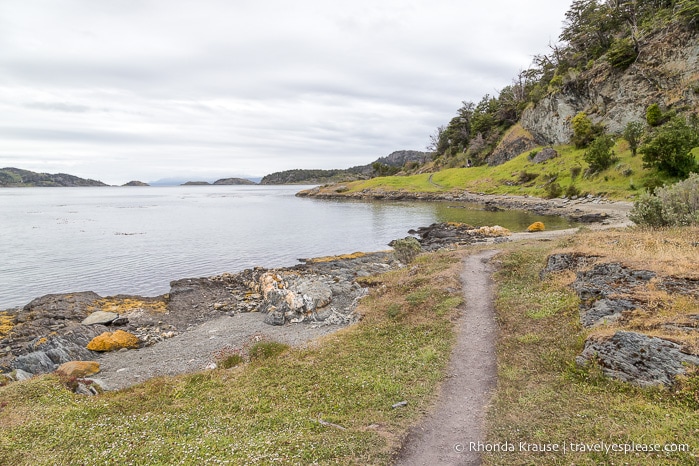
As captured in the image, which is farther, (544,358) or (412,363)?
(412,363)

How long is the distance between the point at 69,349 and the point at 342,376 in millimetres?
16501

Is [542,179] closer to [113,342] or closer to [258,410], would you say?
A: [113,342]

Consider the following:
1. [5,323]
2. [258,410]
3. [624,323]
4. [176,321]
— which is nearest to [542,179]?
[624,323]

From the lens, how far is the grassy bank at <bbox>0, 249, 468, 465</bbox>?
9.66m

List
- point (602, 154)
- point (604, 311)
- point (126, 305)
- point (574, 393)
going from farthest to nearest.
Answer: point (602, 154)
point (126, 305)
point (604, 311)
point (574, 393)

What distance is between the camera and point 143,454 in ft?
31.9

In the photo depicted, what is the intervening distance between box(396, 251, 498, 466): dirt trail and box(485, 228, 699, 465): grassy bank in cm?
43

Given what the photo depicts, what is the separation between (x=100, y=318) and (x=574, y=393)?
2869 centimetres

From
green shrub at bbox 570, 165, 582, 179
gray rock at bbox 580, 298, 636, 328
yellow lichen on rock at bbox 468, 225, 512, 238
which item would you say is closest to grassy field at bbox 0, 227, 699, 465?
gray rock at bbox 580, 298, 636, 328

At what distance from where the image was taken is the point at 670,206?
22.8m

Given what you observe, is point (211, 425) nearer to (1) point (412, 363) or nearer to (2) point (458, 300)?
(1) point (412, 363)

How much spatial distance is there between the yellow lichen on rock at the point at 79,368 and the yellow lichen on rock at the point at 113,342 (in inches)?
110

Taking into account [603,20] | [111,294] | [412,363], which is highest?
[603,20]

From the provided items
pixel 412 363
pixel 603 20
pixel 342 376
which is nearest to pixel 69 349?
pixel 342 376
